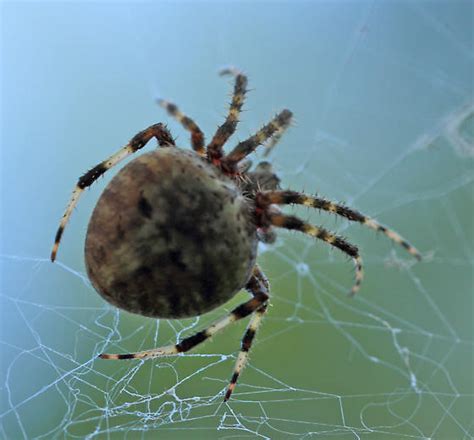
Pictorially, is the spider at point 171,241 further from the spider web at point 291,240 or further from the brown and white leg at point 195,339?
the spider web at point 291,240

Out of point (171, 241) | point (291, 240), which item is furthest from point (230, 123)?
point (291, 240)

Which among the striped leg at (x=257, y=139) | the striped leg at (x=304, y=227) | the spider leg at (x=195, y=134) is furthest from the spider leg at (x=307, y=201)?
the spider leg at (x=195, y=134)

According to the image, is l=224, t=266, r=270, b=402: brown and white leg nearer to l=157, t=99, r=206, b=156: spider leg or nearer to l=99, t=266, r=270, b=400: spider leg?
l=99, t=266, r=270, b=400: spider leg

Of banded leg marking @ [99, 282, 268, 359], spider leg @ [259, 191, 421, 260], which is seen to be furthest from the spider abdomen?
→ spider leg @ [259, 191, 421, 260]

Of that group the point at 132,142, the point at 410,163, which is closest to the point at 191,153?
the point at 132,142

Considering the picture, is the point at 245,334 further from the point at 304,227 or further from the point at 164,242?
the point at 164,242

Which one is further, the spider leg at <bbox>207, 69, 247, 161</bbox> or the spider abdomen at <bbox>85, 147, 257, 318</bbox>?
the spider leg at <bbox>207, 69, 247, 161</bbox>

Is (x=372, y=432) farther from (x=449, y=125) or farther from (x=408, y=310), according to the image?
(x=449, y=125)
